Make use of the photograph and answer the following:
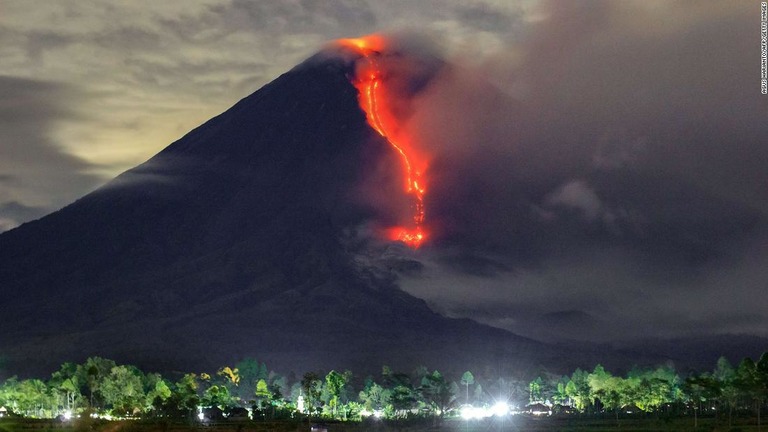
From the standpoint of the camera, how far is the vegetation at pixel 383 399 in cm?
14362

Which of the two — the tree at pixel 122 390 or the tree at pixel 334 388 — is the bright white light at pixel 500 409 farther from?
the tree at pixel 122 390

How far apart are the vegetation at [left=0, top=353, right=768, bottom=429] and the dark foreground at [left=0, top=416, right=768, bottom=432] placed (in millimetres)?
3242

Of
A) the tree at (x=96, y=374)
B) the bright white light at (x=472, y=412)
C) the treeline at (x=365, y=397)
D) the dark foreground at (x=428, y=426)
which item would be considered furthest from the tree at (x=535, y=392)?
the tree at (x=96, y=374)

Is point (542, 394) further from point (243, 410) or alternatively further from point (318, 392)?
point (243, 410)

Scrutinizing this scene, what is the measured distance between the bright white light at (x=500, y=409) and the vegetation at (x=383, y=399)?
720mm

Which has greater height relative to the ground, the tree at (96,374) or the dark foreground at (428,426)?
the tree at (96,374)

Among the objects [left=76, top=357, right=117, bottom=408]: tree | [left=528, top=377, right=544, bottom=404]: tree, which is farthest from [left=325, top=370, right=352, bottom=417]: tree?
[left=528, top=377, right=544, bottom=404]: tree

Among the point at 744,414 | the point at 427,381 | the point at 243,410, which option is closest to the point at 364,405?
the point at 427,381

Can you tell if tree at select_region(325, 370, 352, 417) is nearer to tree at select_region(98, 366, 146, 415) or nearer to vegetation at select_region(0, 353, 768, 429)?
vegetation at select_region(0, 353, 768, 429)

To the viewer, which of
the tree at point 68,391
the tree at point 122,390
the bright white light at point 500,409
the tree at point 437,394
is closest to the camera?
the tree at point 122,390

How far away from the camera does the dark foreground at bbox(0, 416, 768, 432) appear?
376ft

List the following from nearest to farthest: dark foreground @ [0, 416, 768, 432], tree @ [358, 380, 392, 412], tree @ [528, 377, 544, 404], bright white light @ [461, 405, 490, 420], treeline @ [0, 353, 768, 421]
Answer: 1. dark foreground @ [0, 416, 768, 432]
2. treeline @ [0, 353, 768, 421]
3. bright white light @ [461, 405, 490, 420]
4. tree @ [358, 380, 392, 412]
5. tree @ [528, 377, 544, 404]

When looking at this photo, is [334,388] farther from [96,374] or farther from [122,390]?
[96,374]

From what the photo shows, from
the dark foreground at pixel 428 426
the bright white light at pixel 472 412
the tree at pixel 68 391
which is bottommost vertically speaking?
the dark foreground at pixel 428 426
